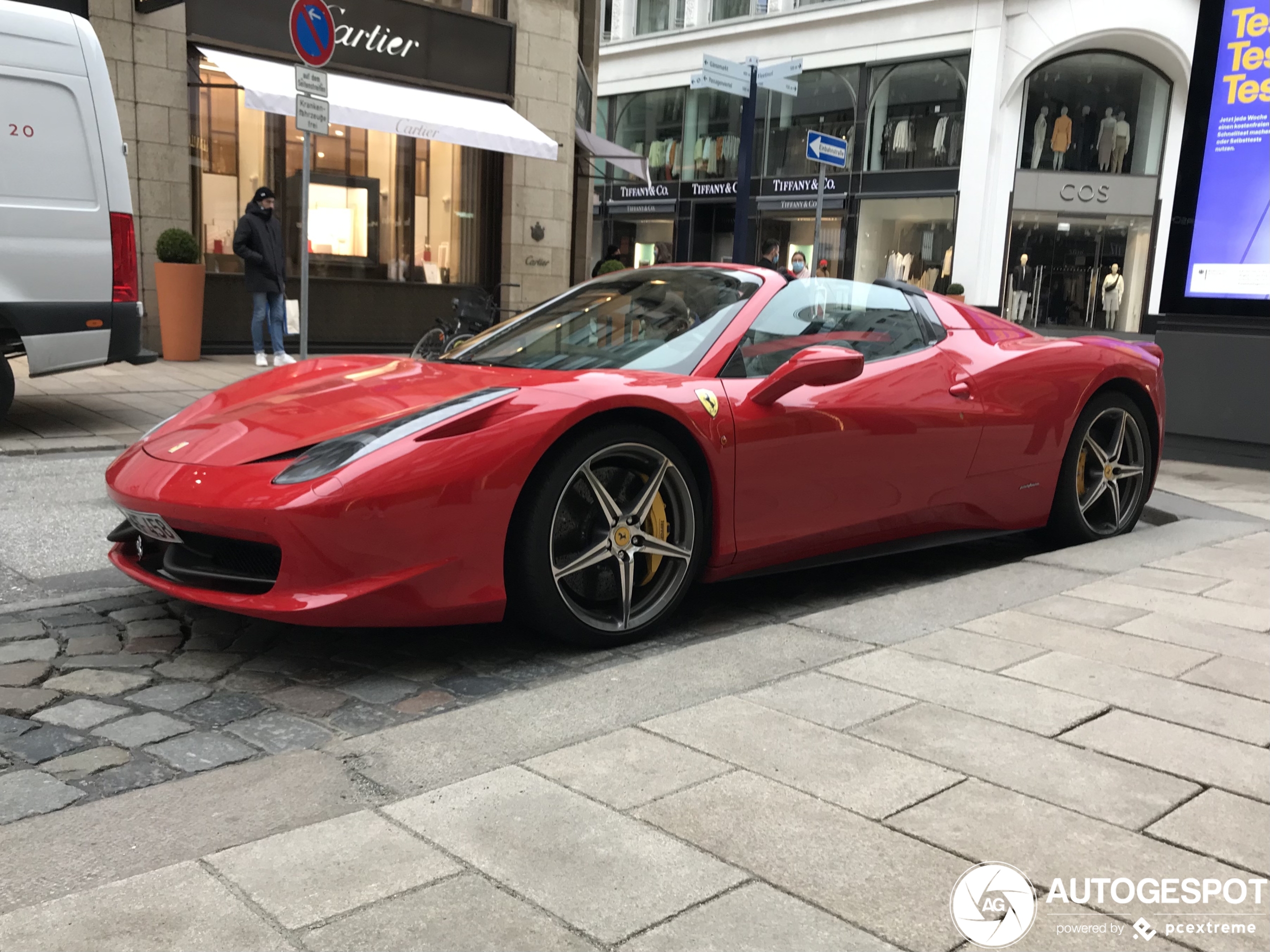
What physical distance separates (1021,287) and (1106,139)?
4.20 m

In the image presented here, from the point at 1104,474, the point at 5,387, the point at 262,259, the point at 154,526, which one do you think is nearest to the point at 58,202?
the point at 5,387

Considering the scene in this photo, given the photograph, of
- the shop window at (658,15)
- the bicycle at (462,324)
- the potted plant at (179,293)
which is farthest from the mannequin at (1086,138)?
the potted plant at (179,293)

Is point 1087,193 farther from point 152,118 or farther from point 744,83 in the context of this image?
point 152,118

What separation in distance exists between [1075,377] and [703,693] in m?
2.67

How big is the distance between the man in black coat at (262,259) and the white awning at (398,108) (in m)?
1.07

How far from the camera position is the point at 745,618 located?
13.0 feet

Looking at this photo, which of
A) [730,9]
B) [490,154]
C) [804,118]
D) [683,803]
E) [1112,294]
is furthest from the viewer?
[730,9]

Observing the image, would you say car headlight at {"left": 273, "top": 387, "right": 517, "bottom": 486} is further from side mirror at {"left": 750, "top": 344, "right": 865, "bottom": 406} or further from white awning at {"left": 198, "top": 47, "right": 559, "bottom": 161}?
white awning at {"left": 198, "top": 47, "right": 559, "bottom": 161}

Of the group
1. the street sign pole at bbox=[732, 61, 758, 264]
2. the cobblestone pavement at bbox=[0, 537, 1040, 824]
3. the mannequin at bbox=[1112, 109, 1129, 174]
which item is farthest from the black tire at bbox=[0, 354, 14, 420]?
the mannequin at bbox=[1112, 109, 1129, 174]

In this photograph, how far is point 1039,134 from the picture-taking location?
27.8m

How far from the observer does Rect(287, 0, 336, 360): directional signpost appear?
7270 mm

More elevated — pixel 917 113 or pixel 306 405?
pixel 917 113

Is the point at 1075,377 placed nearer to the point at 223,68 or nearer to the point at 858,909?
the point at 858,909

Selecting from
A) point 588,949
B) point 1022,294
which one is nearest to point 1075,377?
point 588,949
